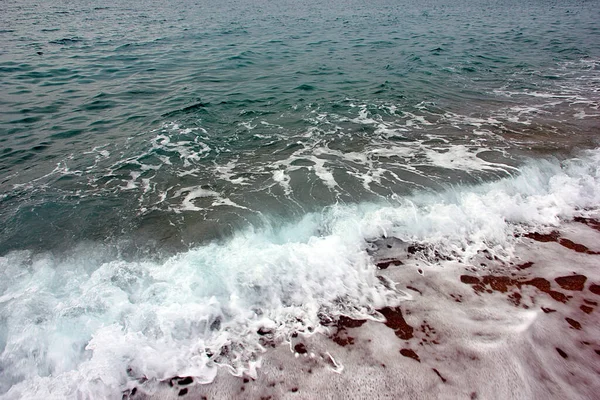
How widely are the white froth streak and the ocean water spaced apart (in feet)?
0.10

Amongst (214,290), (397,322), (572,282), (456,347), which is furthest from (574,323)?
(214,290)

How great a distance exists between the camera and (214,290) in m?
4.85

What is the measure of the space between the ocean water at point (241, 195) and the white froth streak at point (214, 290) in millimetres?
29

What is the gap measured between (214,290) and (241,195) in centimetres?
312

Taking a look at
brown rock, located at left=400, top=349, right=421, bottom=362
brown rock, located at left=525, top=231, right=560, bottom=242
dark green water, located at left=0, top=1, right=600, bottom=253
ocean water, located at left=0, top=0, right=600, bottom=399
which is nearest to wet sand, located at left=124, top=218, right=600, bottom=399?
brown rock, located at left=400, top=349, right=421, bottom=362

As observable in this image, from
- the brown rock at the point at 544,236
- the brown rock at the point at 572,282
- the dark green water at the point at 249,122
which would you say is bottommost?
the dark green water at the point at 249,122

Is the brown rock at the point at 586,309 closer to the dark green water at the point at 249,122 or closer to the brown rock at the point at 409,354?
the brown rock at the point at 409,354

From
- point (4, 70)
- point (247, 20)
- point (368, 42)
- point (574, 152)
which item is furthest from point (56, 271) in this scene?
point (247, 20)

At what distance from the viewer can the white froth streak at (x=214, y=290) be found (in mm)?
3850

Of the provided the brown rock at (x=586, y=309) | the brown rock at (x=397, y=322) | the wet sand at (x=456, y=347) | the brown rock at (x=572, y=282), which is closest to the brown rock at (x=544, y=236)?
the wet sand at (x=456, y=347)

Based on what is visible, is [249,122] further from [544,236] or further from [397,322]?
[544,236]

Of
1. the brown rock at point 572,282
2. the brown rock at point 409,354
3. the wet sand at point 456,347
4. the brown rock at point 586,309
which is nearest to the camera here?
the wet sand at point 456,347

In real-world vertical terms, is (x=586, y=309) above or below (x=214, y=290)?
above

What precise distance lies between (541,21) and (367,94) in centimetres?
3435
